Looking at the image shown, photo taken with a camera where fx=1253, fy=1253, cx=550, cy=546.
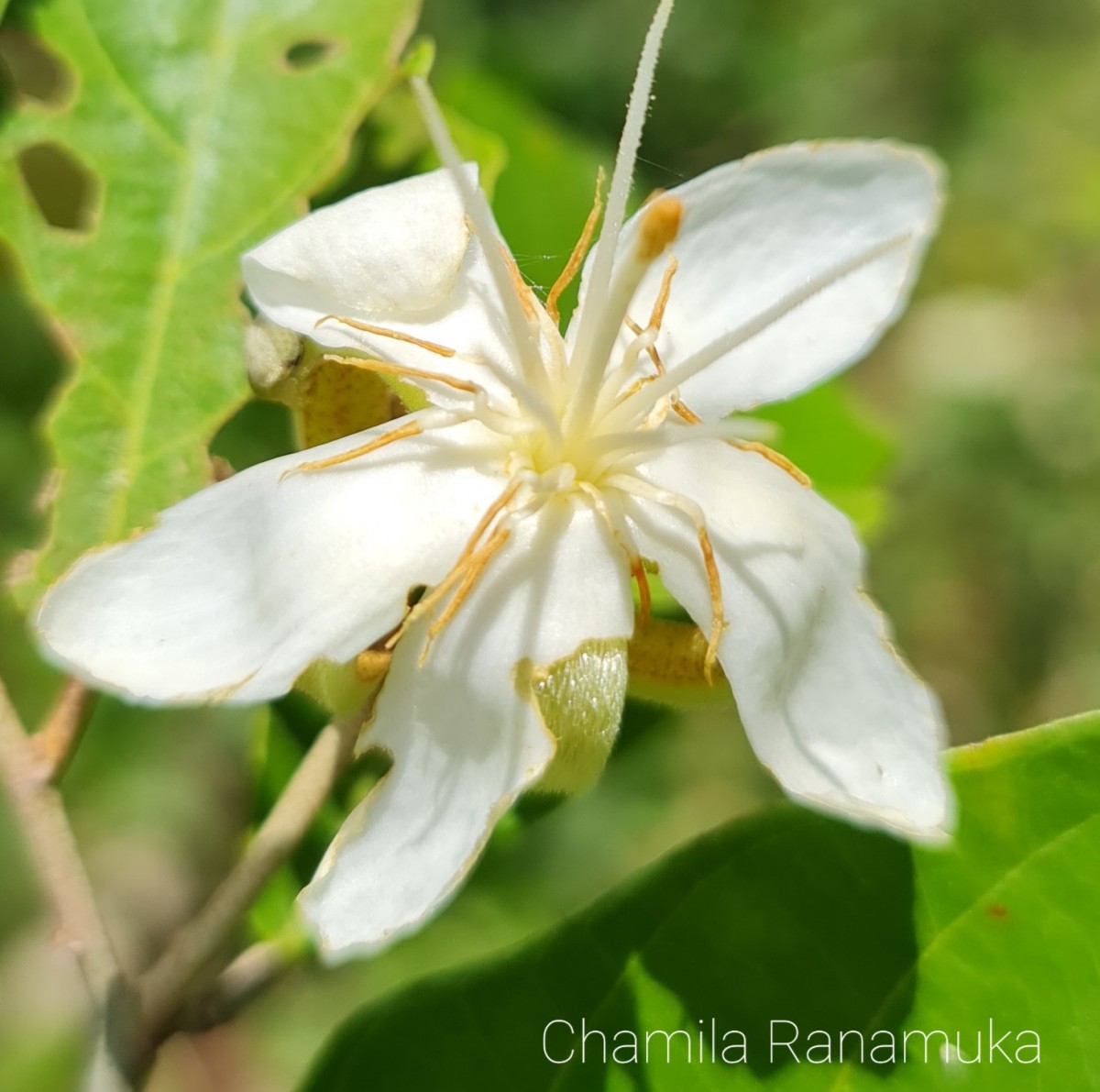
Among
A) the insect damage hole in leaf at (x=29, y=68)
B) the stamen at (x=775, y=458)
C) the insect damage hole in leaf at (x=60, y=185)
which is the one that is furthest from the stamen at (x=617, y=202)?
the insect damage hole in leaf at (x=29, y=68)

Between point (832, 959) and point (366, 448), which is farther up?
point (366, 448)

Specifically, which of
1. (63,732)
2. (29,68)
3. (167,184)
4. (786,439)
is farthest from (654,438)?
(29,68)

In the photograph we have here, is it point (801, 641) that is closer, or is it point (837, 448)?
point (801, 641)

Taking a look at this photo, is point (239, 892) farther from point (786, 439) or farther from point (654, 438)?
point (786, 439)

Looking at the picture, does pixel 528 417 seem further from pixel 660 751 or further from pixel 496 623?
pixel 660 751

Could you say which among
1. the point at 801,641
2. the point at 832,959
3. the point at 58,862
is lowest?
the point at 832,959

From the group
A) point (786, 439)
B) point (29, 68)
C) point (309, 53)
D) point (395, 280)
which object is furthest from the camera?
point (29, 68)

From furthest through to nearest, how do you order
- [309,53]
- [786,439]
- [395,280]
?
[786,439] < [309,53] < [395,280]
